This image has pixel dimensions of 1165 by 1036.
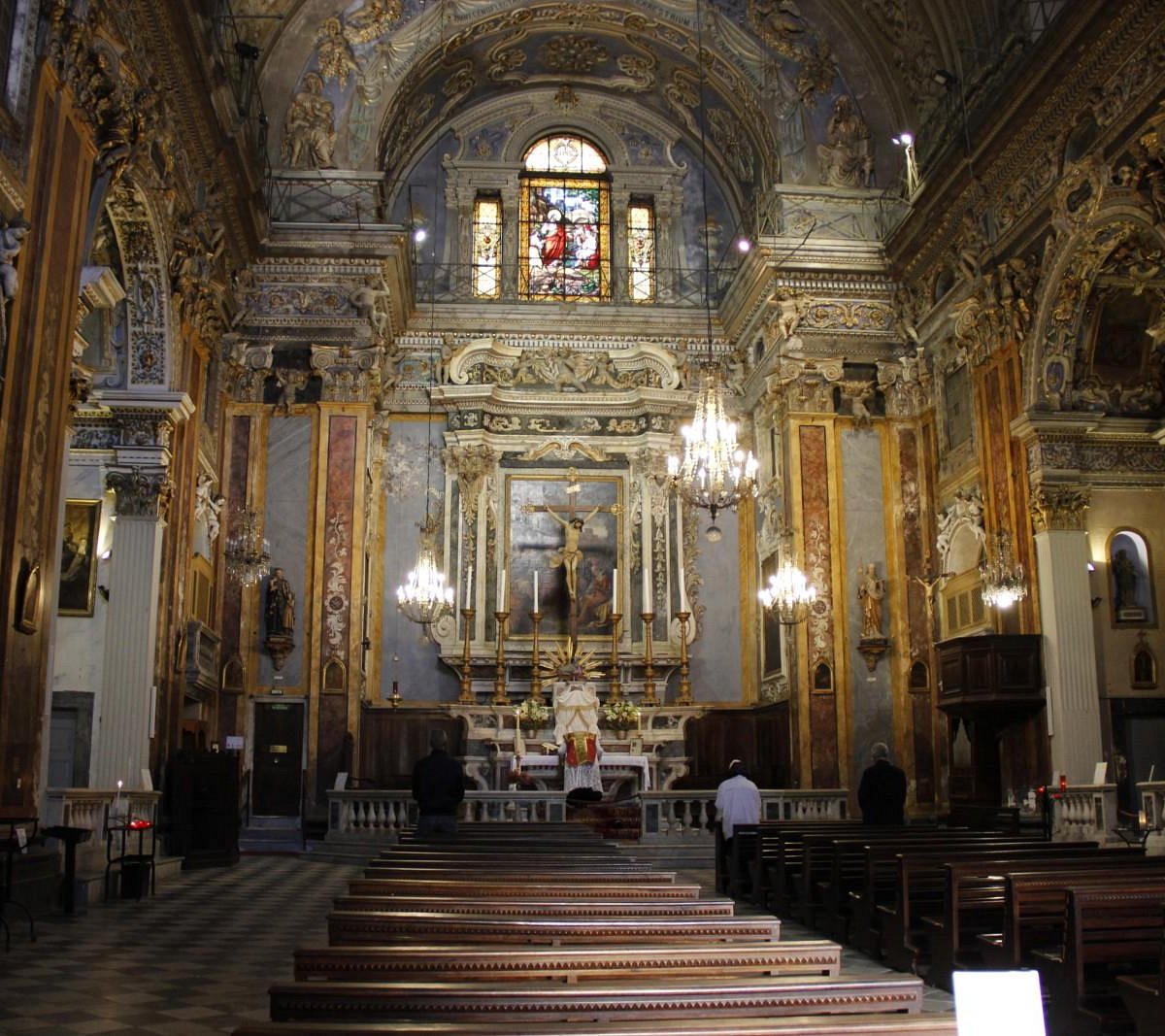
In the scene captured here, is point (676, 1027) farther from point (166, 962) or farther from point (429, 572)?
point (429, 572)

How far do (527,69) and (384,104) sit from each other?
13.8ft

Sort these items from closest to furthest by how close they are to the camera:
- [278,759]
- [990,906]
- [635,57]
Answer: [990,906] < [278,759] < [635,57]

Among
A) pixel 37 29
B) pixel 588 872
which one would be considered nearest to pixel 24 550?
pixel 37 29

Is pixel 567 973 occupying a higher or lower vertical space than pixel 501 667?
lower

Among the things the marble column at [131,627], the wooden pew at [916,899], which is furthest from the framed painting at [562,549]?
the wooden pew at [916,899]

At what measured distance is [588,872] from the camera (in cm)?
677

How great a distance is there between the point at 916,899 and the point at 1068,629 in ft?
28.0

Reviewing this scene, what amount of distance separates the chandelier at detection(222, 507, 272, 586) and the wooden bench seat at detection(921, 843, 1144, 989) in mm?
12757

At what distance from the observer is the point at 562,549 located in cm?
2373

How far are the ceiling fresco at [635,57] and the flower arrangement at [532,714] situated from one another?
30.8 ft

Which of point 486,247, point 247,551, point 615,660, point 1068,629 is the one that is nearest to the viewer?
point 1068,629

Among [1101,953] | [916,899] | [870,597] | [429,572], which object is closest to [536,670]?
[429,572]

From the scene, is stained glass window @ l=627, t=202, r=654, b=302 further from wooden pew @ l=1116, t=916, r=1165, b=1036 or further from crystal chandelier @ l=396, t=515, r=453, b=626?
wooden pew @ l=1116, t=916, r=1165, b=1036

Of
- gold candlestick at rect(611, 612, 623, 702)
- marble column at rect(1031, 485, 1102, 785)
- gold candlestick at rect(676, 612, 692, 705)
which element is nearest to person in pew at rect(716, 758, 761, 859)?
marble column at rect(1031, 485, 1102, 785)
